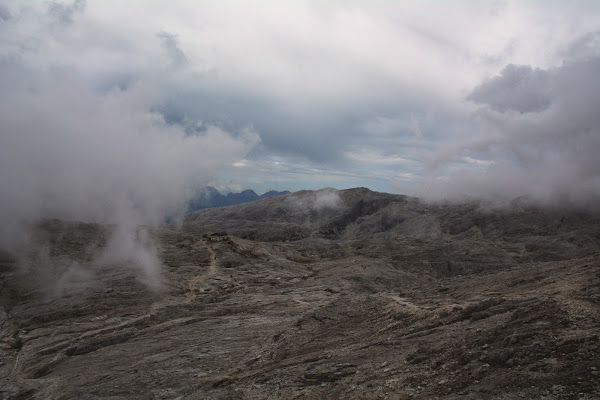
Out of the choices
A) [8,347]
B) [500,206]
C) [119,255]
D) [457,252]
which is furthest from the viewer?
[500,206]

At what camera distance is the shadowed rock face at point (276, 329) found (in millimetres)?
15742

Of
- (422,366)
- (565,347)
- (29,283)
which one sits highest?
(565,347)

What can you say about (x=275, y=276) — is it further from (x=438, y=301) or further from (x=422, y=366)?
(x=422, y=366)

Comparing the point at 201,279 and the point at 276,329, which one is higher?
the point at 276,329

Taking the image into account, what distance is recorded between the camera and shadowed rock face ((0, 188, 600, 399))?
15742 millimetres

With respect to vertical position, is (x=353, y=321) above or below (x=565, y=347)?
below

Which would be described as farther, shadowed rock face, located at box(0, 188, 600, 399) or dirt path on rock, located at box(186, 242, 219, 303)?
dirt path on rock, located at box(186, 242, 219, 303)

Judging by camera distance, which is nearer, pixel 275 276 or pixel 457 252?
pixel 275 276

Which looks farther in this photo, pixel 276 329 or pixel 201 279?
pixel 201 279

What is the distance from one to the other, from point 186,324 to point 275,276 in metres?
24.9

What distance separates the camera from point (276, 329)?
28.5 metres

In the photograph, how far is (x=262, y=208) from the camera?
177m

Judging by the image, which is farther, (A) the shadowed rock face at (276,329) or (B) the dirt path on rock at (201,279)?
(B) the dirt path on rock at (201,279)

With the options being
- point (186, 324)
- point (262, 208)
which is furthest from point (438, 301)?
point (262, 208)
